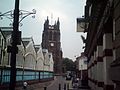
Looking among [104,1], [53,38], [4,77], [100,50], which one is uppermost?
[53,38]

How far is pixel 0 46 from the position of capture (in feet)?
160

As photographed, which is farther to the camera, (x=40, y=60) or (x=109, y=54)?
(x=40, y=60)

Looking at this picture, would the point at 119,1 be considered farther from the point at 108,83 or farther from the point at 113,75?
the point at 108,83

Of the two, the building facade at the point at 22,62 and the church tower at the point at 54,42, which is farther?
the church tower at the point at 54,42

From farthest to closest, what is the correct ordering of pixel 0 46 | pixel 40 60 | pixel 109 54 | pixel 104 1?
1. pixel 40 60
2. pixel 0 46
3. pixel 109 54
4. pixel 104 1

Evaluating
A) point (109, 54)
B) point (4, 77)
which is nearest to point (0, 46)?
point (4, 77)

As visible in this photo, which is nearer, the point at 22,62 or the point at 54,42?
the point at 22,62

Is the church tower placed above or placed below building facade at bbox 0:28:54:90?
above

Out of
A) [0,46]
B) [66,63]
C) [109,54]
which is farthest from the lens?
[66,63]

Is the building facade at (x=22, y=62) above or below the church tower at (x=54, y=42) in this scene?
below

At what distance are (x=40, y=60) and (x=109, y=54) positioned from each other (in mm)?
79343

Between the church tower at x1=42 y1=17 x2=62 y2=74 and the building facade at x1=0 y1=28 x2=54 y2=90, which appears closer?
the building facade at x1=0 y1=28 x2=54 y2=90

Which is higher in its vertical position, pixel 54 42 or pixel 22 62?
pixel 54 42

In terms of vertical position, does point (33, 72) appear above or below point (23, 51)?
below
